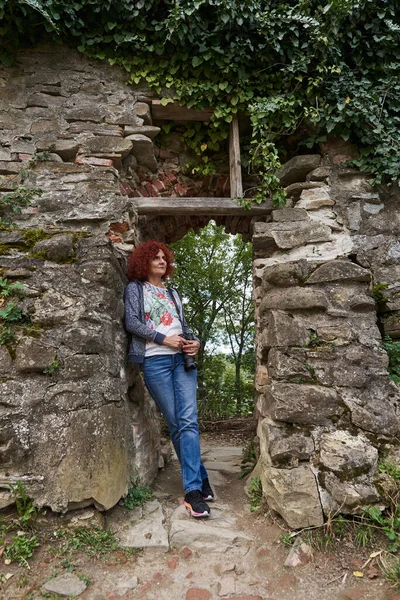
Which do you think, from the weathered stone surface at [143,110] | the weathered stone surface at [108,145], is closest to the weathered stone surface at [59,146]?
the weathered stone surface at [108,145]

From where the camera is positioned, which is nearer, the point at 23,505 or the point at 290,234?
the point at 23,505

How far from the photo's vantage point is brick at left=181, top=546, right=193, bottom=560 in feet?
6.95

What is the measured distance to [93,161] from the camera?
3471mm

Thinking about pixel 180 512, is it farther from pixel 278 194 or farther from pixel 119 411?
pixel 278 194

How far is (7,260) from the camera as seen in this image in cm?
263

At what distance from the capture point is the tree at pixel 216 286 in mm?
8602

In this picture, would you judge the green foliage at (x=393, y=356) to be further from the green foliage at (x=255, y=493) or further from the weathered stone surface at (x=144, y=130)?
the weathered stone surface at (x=144, y=130)

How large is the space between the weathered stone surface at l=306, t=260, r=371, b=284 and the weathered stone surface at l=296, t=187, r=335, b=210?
2.70ft

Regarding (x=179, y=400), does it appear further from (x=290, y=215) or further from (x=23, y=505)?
(x=290, y=215)

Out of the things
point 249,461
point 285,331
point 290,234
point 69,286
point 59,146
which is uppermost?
point 59,146

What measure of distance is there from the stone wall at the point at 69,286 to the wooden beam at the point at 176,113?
0.59 ft

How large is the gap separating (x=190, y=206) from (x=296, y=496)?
2.54 metres

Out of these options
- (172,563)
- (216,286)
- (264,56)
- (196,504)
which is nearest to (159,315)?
(196,504)

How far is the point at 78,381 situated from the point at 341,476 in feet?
5.40
